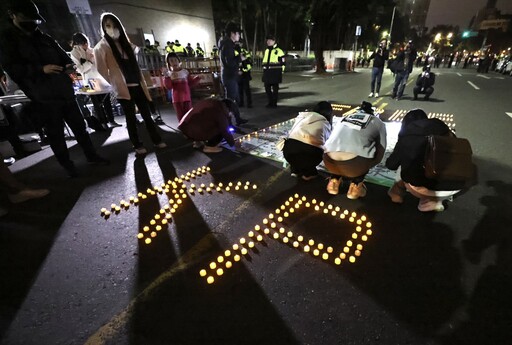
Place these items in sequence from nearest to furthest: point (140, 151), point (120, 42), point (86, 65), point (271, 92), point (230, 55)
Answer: point (120, 42)
point (140, 151)
point (86, 65)
point (230, 55)
point (271, 92)

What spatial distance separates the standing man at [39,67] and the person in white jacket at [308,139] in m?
3.50

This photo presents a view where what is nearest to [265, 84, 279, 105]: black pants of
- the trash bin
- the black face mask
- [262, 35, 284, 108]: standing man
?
[262, 35, 284, 108]: standing man

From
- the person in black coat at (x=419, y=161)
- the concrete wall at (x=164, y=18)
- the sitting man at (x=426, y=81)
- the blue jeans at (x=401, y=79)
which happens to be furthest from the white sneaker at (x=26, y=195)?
the concrete wall at (x=164, y=18)

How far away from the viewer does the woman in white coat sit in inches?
162

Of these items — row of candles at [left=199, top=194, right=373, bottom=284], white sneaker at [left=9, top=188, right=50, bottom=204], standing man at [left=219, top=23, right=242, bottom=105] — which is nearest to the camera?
row of candles at [left=199, top=194, right=373, bottom=284]

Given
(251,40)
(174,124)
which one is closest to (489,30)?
(251,40)

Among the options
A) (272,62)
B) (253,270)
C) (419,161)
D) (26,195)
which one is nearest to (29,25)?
(26,195)

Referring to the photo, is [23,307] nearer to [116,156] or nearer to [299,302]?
[299,302]

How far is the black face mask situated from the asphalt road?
2.27 m

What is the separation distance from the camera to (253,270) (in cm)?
239

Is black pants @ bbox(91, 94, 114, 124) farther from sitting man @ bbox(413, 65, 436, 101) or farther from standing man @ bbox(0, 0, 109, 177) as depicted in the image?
sitting man @ bbox(413, 65, 436, 101)

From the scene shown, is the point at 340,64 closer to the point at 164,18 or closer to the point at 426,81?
the point at 164,18

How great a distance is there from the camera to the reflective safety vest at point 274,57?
8288mm

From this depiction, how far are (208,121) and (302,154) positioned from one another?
6.65ft
